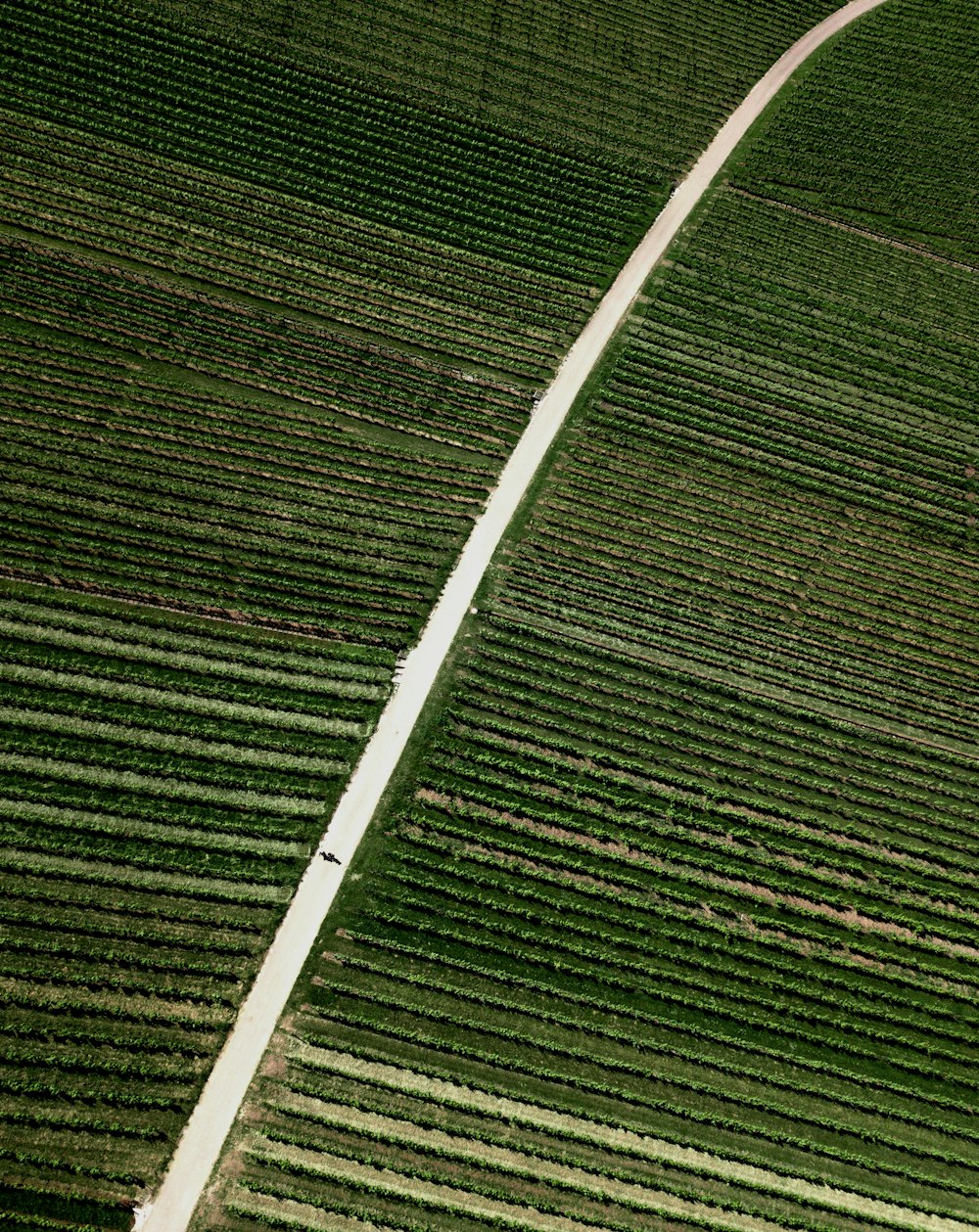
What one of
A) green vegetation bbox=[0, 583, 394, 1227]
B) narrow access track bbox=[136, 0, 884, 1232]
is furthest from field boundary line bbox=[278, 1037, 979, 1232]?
green vegetation bbox=[0, 583, 394, 1227]

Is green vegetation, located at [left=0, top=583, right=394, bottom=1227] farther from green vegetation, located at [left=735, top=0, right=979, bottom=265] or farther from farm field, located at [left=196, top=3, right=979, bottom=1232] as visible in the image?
green vegetation, located at [left=735, top=0, right=979, bottom=265]

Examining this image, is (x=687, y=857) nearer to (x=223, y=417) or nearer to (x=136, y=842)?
(x=136, y=842)

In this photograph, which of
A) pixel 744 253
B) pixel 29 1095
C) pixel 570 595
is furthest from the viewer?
pixel 744 253

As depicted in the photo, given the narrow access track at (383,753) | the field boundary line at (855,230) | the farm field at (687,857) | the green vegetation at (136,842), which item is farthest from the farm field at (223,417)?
the field boundary line at (855,230)

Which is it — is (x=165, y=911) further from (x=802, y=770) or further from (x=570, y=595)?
(x=802, y=770)

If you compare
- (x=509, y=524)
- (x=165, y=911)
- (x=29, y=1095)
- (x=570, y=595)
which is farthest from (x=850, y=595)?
(x=29, y=1095)

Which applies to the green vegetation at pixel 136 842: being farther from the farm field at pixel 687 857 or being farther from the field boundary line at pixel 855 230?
the field boundary line at pixel 855 230

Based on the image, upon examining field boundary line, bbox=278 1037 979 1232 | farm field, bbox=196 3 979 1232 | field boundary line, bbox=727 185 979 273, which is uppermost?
field boundary line, bbox=727 185 979 273

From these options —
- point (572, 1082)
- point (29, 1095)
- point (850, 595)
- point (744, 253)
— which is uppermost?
point (744, 253)
